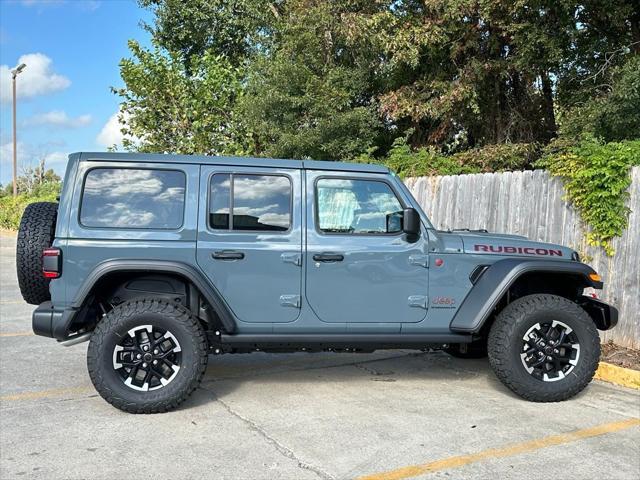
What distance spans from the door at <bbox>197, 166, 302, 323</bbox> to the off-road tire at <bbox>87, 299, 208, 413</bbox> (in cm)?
42

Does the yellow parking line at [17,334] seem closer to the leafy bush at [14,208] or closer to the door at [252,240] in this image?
the door at [252,240]

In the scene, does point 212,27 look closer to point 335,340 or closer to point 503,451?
point 335,340

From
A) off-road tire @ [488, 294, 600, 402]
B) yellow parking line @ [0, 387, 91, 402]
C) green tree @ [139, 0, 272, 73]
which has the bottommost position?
yellow parking line @ [0, 387, 91, 402]

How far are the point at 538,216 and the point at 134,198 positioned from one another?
4.74 meters

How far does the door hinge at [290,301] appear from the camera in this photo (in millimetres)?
4758

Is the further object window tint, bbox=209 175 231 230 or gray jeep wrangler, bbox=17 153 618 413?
window tint, bbox=209 175 231 230

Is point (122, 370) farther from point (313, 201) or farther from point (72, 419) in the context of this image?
point (313, 201)

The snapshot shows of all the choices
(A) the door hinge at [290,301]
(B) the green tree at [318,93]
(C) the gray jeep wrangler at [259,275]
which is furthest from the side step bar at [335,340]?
(B) the green tree at [318,93]

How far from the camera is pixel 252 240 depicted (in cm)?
476

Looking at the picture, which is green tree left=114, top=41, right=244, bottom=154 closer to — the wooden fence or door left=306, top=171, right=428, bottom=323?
the wooden fence

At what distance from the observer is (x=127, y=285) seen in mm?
4801

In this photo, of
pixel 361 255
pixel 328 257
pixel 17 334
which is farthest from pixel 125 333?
pixel 17 334

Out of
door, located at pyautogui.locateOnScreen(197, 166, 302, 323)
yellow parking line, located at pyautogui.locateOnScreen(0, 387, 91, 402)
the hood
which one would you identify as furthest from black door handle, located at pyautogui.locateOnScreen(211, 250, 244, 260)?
the hood

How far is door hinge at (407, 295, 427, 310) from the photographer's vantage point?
4871mm
